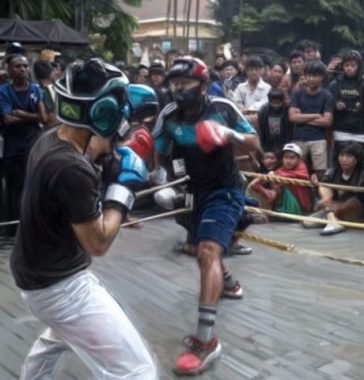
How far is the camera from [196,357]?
3.71 meters

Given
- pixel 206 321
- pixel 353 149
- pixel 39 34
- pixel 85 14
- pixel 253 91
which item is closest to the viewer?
pixel 206 321

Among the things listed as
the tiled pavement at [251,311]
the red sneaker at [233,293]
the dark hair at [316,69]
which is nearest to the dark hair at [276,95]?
the dark hair at [316,69]

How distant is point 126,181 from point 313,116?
4.83 meters

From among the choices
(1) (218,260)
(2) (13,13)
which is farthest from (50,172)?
(2) (13,13)

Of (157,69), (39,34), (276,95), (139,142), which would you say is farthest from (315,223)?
(39,34)

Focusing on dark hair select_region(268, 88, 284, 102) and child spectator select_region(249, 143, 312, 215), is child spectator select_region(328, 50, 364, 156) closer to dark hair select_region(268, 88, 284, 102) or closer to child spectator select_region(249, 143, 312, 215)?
child spectator select_region(249, 143, 312, 215)

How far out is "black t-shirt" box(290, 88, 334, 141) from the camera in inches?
284

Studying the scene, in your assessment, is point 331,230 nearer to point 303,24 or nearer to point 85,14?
point 85,14

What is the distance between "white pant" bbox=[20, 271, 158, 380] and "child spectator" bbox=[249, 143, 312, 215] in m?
4.61

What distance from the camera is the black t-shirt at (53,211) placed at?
248 centimetres

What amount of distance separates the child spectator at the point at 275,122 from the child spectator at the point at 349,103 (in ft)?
1.97

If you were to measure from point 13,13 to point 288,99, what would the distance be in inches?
456

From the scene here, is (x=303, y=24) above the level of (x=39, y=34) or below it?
below

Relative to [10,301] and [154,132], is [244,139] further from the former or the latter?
[10,301]
